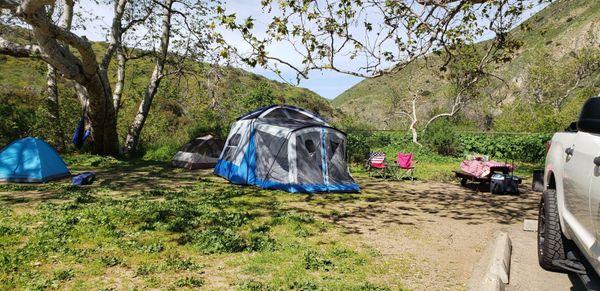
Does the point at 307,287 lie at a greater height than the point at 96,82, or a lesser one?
lesser

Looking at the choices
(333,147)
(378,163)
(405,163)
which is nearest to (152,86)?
(333,147)

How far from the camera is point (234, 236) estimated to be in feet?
20.8

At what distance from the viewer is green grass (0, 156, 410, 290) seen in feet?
15.1

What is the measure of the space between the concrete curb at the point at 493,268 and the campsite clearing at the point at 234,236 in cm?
20

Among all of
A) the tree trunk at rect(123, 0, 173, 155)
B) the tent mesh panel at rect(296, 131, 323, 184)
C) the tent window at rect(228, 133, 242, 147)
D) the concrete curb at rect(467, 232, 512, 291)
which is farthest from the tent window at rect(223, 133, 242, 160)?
the concrete curb at rect(467, 232, 512, 291)

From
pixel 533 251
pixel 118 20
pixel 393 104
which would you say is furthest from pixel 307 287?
pixel 393 104

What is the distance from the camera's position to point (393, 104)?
203 feet

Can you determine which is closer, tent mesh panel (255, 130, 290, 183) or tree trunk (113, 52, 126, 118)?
tent mesh panel (255, 130, 290, 183)

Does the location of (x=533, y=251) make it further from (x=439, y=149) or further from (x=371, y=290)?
(x=439, y=149)

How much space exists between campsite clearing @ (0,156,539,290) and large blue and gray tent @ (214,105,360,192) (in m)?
0.58

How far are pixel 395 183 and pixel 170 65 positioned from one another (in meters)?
12.2

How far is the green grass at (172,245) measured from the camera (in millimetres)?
4613

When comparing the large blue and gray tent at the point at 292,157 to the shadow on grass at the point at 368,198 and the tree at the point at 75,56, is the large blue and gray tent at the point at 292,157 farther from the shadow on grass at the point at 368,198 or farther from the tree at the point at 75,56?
the tree at the point at 75,56

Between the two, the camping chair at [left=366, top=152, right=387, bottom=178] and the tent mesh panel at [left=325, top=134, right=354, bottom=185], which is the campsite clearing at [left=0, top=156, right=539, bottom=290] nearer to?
the tent mesh panel at [left=325, top=134, right=354, bottom=185]
